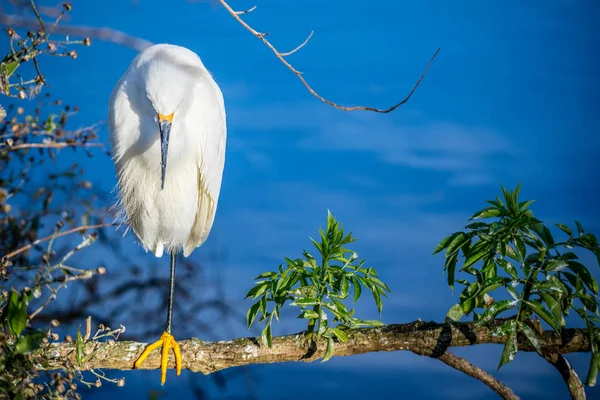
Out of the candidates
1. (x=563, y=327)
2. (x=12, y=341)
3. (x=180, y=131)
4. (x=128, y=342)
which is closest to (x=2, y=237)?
(x=12, y=341)

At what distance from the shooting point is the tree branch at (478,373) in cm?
238

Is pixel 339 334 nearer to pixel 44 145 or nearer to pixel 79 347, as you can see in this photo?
pixel 79 347

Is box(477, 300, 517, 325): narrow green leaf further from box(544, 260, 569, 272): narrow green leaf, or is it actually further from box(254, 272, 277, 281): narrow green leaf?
box(254, 272, 277, 281): narrow green leaf

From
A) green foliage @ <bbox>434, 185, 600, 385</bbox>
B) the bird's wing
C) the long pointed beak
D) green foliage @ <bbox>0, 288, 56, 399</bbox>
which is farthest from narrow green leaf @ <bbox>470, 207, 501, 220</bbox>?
green foliage @ <bbox>0, 288, 56, 399</bbox>

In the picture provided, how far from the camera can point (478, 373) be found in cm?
242

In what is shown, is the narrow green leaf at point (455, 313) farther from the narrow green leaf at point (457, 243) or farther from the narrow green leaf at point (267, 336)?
the narrow green leaf at point (267, 336)

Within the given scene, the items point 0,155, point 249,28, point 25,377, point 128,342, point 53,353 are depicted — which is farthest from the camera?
point 128,342

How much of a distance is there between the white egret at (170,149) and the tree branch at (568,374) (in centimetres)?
169

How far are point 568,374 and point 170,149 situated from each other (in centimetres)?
200

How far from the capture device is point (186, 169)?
316 cm

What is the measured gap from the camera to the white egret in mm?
2979

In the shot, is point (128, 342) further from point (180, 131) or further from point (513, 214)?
point (513, 214)

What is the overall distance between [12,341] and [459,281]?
157 cm

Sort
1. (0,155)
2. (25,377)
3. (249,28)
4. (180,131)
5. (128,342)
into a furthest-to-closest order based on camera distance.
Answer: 1. (180,131)
2. (128,342)
3. (249,28)
4. (25,377)
5. (0,155)
